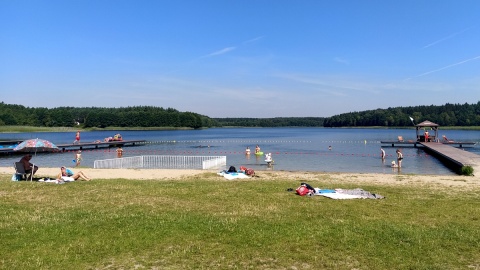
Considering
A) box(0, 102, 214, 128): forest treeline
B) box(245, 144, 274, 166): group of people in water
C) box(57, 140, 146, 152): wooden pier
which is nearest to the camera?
box(245, 144, 274, 166): group of people in water

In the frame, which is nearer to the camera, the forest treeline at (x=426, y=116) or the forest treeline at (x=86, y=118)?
the forest treeline at (x=86, y=118)

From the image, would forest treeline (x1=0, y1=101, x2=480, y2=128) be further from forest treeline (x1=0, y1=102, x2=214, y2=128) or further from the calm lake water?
the calm lake water

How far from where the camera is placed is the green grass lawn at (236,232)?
19.5 feet

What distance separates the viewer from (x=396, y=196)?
12180 millimetres

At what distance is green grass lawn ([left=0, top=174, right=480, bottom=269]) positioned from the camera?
5.93m

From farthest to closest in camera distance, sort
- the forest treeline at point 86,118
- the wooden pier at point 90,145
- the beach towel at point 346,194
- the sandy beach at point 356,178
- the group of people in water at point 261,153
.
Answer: the forest treeline at point 86,118
the wooden pier at point 90,145
the group of people in water at point 261,153
the sandy beach at point 356,178
the beach towel at point 346,194

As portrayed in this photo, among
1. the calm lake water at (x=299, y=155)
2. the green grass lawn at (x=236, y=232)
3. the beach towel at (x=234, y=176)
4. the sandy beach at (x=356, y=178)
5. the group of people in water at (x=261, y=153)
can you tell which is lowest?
the calm lake water at (x=299, y=155)

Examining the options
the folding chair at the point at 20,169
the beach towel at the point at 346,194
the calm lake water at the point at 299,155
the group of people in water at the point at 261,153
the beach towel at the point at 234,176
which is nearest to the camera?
the beach towel at the point at 346,194

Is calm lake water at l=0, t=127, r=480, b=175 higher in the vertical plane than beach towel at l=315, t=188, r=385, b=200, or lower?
lower

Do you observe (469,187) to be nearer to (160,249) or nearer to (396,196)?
(396,196)

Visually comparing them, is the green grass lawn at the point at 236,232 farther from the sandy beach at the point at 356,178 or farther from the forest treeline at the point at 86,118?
the forest treeline at the point at 86,118

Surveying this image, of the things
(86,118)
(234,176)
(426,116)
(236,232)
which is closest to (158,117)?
(86,118)

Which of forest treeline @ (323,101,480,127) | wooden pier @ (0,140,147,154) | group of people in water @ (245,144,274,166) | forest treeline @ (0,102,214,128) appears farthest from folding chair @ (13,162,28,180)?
forest treeline @ (323,101,480,127)

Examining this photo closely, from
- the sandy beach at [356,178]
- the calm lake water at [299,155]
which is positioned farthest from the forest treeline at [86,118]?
the sandy beach at [356,178]
